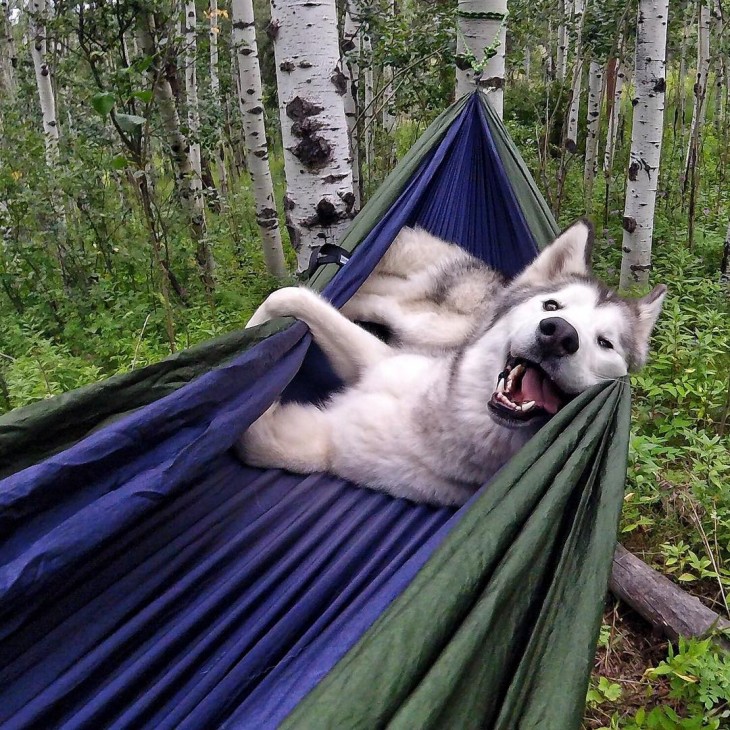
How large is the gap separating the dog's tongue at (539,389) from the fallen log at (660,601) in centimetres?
52

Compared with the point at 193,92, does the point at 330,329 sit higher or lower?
lower

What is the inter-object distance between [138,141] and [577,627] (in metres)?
2.84

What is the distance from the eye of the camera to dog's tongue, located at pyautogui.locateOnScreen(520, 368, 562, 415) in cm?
183

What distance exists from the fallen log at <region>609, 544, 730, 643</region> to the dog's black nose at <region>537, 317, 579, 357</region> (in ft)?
2.22

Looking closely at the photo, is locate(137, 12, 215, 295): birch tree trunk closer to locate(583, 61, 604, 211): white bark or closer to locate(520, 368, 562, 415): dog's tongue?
locate(520, 368, 562, 415): dog's tongue

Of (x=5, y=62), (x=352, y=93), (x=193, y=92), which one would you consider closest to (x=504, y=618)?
(x=352, y=93)

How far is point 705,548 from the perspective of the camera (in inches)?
90.1

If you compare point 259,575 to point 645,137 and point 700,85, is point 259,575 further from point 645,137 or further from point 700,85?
point 700,85

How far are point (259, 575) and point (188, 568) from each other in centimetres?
17

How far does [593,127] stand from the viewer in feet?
25.6

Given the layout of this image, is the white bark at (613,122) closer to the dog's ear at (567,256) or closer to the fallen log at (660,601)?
the dog's ear at (567,256)

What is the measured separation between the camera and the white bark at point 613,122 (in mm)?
7445

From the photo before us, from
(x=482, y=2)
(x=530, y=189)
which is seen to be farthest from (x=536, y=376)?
(x=482, y=2)

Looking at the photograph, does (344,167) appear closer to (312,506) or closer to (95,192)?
(312,506)
